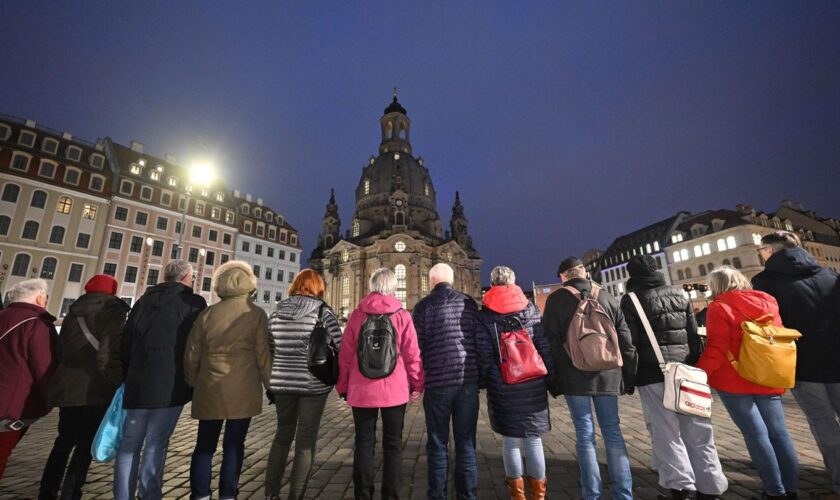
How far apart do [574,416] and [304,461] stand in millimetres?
3118

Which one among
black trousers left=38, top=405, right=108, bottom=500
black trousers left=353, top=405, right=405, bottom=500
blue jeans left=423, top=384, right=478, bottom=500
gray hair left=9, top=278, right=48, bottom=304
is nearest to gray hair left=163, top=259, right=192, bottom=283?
gray hair left=9, top=278, right=48, bottom=304

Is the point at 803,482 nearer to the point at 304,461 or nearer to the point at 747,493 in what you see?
the point at 747,493

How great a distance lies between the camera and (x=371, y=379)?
367 cm

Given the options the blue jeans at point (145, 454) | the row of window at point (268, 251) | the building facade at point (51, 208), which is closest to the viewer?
the blue jeans at point (145, 454)

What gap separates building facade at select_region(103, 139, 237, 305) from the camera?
32188 mm

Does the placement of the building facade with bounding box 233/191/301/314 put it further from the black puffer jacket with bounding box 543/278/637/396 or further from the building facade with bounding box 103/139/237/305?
the black puffer jacket with bounding box 543/278/637/396

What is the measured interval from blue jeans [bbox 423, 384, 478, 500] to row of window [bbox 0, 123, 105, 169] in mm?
43363

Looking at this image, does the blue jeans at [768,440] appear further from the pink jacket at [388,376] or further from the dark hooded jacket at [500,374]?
the pink jacket at [388,376]

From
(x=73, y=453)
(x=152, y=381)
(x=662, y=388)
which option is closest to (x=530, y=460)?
(x=662, y=388)

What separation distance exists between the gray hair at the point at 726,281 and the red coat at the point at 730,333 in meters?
0.19

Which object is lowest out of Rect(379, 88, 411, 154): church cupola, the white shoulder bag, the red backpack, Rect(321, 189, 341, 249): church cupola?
the white shoulder bag

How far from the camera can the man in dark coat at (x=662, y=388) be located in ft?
11.6

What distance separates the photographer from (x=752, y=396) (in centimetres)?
387

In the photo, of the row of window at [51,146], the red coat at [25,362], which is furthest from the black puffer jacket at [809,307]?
the row of window at [51,146]
